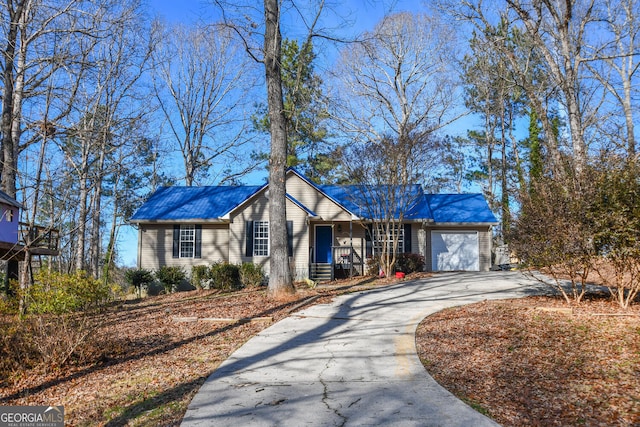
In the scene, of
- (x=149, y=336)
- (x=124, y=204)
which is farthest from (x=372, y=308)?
(x=124, y=204)

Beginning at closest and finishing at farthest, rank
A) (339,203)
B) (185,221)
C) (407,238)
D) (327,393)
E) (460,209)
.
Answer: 1. (327,393)
2. (339,203)
3. (185,221)
4. (407,238)
5. (460,209)

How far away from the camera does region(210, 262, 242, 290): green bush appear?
57.8 ft

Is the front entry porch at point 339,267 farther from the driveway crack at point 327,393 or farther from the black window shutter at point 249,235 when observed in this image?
the driveway crack at point 327,393

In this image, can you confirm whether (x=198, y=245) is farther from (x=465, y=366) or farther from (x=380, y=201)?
(x=465, y=366)

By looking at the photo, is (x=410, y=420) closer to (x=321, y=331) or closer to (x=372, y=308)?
(x=321, y=331)

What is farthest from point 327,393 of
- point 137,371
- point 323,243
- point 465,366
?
point 323,243

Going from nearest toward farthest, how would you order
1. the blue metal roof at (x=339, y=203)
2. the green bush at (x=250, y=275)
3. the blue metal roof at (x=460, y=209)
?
the green bush at (x=250, y=275) → the blue metal roof at (x=339, y=203) → the blue metal roof at (x=460, y=209)

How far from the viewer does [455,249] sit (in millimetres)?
22234

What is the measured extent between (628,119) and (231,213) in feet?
61.8

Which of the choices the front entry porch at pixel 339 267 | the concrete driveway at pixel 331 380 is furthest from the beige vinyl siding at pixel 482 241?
the concrete driveway at pixel 331 380

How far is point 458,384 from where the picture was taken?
5.40 m

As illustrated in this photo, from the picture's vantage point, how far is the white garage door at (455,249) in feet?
72.6

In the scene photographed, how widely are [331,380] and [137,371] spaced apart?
271 centimetres

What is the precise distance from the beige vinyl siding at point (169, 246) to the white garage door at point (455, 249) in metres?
9.46
